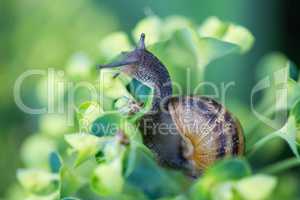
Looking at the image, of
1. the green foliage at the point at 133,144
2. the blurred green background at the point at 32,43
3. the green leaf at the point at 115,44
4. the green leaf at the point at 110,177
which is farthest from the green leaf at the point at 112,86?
the blurred green background at the point at 32,43

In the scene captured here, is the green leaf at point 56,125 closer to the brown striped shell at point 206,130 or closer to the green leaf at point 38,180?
the green leaf at point 38,180

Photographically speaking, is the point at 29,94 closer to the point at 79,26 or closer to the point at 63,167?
the point at 79,26

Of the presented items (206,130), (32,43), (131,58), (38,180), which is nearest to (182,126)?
(206,130)

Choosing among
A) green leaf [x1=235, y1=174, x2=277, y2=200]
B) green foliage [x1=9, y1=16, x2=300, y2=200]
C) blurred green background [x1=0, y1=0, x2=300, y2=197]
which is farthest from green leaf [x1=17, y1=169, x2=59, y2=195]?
blurred green background [x1=0, y1=0, x2=300, y2=197]

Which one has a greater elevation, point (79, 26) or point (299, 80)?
point (79, 26)

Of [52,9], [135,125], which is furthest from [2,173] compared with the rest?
[135,125]

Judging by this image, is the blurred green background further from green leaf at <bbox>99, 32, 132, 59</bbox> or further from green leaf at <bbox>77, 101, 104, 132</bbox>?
green leaf at <bbox>77, 101, 104, 132</bbox>

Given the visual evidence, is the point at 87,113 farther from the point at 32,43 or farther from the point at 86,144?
the point at 32,43

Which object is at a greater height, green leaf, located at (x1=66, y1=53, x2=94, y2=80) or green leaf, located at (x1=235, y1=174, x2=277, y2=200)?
green leaf, located at (x1=66, y1=53, x2=94, y2=80)
